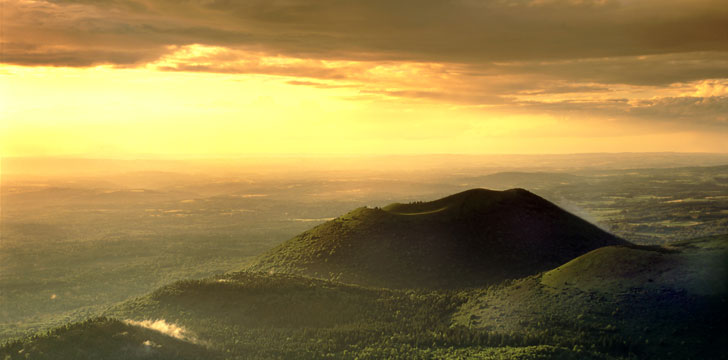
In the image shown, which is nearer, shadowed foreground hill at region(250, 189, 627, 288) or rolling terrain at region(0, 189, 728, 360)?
rolling terrain at region(0, 189, 728, 360)

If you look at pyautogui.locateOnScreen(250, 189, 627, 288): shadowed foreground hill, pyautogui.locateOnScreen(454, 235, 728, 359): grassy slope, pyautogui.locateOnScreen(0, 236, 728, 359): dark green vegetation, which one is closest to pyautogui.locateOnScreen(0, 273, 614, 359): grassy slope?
pyautogui.locateOnScreen(0, 236, 728, 359): dark green vegetation

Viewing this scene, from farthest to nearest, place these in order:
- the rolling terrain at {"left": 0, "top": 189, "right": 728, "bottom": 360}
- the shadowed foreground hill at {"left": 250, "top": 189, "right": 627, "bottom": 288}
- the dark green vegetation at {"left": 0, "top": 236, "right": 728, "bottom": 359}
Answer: the shadowed foreground hill at {"left": 250, "top": 189, "right": 627, "bottom": 288}
the rolling terrain at {"left": 0, "top": 189, "right": 728, "bottom": 360}
the dark green vegetation at {"left": 0, "top": 236, "right": 728, "bottom": 359}

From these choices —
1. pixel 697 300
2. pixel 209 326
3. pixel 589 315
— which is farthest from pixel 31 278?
pixel 697 300

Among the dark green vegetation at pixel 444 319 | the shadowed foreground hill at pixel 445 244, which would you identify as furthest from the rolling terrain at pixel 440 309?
the shadowed foreground hill at pixel 445 244

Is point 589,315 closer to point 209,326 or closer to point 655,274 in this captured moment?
point 655,274

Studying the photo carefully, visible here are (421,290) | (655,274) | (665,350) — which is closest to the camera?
(665,350)

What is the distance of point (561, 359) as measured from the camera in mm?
46344

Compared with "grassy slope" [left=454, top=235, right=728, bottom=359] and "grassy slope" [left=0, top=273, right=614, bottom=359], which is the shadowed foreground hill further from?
"grassy slope" [left=454, top=235, right=728, bottom=359]

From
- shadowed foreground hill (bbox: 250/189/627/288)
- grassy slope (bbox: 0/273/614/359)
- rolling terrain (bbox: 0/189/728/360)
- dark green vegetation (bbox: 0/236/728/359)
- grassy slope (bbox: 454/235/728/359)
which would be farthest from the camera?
shadowed foreground hill (bbox: 250/189/627/288)

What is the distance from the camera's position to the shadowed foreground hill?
81688 mm

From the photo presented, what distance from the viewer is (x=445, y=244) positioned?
88375 mm

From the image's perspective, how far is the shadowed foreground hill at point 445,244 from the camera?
268 ft

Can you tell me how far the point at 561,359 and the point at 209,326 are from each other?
35213 mm

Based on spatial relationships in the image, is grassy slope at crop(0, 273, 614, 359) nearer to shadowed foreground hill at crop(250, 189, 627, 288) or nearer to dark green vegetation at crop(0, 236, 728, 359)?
dark green vegetation at crop(0, 236, 728, 359)
